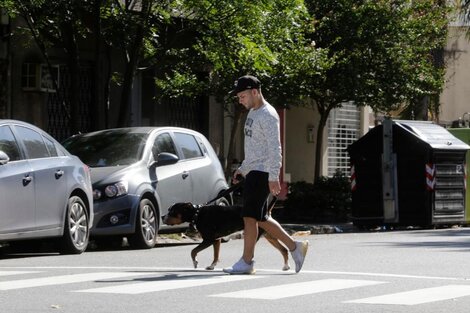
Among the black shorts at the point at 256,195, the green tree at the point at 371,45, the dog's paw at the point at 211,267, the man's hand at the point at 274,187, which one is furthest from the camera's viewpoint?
the green tree at the point at 371,45

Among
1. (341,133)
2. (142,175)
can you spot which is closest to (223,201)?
(142,175)

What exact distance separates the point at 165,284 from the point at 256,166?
5.64 ft

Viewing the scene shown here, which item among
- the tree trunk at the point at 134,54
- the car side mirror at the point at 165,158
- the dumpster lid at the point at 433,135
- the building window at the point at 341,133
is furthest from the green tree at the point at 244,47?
the building window at the point at 341,133

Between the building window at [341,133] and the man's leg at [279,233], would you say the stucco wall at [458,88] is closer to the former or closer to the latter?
the building window at [341,133]

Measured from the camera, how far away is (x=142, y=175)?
683 inches

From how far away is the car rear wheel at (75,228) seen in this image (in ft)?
51.1

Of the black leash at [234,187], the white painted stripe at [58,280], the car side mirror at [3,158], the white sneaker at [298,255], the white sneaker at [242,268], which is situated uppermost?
the car side mirror at [3,158]

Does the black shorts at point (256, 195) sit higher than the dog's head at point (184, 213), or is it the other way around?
the black shorts at point (256, 195)

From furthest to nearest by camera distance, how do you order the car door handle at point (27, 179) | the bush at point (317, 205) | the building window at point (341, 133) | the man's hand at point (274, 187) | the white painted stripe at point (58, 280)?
the building window at point (341, 133)
the bush at point (317, 205)
the car door handle at point (27, 179)
the man's hand at point (274, 187)
the white painted stripe at point (58, 280)

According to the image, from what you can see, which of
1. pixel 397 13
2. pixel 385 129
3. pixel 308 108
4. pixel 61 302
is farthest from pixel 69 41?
pixel 308 108

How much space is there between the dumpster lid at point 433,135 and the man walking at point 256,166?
13.7 meters

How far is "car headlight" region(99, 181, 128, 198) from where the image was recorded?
55.4 ft

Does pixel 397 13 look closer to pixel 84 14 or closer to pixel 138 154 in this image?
pixel 84 14

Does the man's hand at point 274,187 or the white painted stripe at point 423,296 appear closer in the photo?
the white painted stripe at point 423,296
